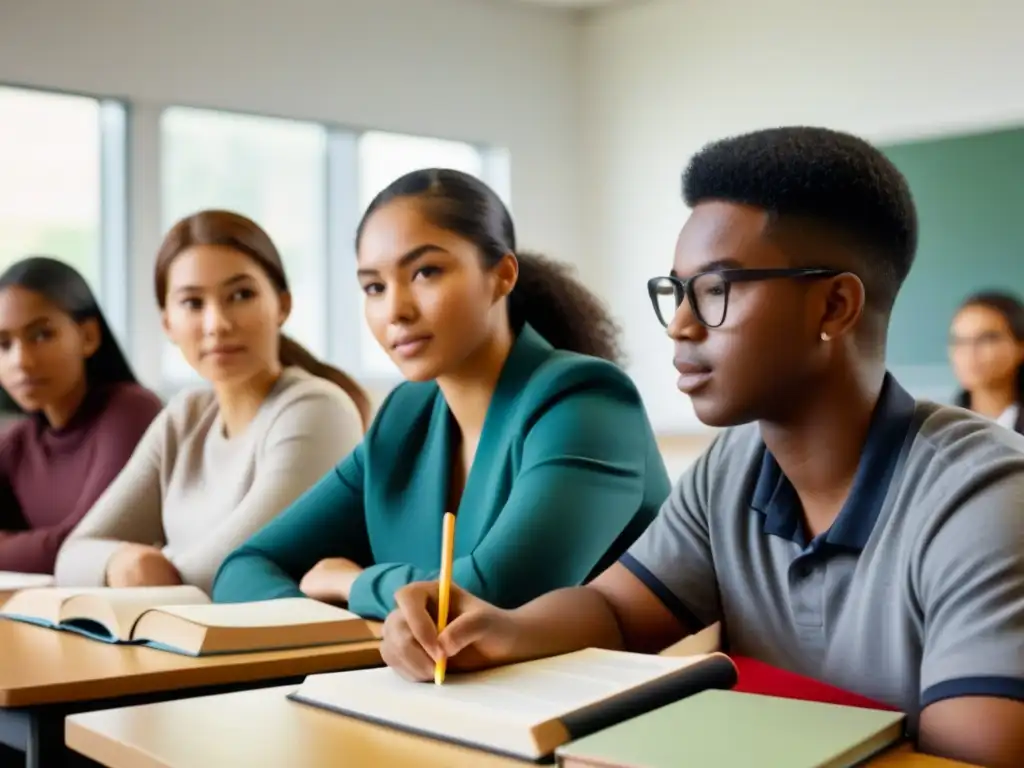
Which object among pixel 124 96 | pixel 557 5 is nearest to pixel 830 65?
pixel 557 5

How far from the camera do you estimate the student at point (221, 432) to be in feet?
7.36

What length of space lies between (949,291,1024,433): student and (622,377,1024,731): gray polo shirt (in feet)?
8.87

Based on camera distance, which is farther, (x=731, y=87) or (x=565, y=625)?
(x=731, y=87)

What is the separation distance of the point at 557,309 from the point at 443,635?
1.06m

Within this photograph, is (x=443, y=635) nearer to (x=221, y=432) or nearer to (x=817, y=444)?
(x=817, y=444)

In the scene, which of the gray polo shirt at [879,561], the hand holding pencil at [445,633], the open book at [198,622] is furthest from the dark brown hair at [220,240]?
the hand holding pencil at [445,633]

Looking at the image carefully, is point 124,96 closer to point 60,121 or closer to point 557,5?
point 60,121

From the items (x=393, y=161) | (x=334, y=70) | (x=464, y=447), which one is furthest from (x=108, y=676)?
(x=393, y=161)

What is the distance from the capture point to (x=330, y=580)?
188cm

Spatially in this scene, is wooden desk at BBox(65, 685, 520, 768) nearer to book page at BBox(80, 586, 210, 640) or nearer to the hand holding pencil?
the hand holding pencil

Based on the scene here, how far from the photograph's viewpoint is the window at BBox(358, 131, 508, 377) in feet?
18.6

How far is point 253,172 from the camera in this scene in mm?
5340

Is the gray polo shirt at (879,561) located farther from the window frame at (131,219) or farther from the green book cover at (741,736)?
the window frame at (131,219)

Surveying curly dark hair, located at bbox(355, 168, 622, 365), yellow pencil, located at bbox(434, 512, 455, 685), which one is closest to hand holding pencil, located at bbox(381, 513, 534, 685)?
yellow pencil, located at bbox(434, 512, 455, 685)
